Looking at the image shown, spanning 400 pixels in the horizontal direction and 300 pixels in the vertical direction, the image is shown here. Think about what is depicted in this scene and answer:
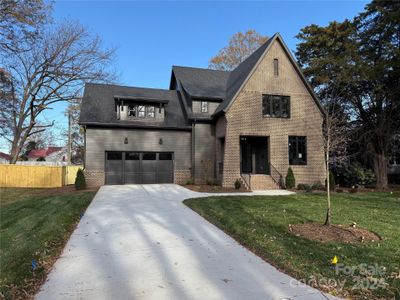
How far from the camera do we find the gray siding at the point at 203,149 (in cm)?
1995

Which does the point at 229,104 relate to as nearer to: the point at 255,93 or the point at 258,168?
the point at 255,93

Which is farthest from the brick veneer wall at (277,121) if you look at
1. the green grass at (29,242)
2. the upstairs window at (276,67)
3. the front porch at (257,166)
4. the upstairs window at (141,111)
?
the green grass at (29,242)

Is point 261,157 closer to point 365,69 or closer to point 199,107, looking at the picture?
point 199,107

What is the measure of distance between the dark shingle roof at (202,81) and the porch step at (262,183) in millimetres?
6349

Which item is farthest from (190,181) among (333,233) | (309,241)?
(309,241)

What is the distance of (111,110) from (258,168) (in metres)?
10.9

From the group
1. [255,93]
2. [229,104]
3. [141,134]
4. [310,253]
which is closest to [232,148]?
[229,104]

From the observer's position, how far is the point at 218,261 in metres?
5.01

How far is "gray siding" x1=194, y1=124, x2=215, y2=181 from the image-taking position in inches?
786

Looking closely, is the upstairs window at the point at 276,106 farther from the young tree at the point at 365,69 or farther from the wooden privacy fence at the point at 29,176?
the wooden privacy fence at the point at 29,176

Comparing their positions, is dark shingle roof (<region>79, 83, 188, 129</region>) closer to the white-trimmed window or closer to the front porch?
the white-trimmed window

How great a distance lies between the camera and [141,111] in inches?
802

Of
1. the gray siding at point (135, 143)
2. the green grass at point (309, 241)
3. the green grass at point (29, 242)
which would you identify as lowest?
the green grass at point (29, 242)

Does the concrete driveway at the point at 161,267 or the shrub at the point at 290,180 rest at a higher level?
the shrub at the point at 290,180
